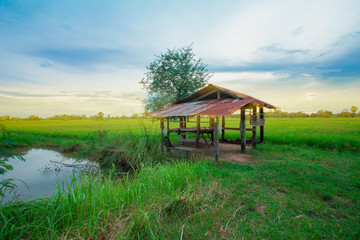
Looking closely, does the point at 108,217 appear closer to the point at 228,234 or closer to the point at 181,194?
the point at 181,194

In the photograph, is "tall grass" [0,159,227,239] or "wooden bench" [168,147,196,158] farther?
"wooden bench" [168,147,196,158]

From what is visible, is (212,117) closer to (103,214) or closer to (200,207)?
(200,207)

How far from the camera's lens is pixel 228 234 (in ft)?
8.33

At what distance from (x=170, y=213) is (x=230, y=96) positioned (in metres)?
7.96

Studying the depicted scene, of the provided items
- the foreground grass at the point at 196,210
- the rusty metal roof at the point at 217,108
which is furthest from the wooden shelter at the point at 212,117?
the foreground grass at the point at 196,210

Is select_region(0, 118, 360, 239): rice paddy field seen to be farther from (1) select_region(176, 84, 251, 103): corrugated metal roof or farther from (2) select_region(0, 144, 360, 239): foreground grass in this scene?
(1) select_region(176, 84, 251, 103): corrugated metal roof

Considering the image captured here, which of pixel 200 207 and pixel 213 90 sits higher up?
pixel 213 90

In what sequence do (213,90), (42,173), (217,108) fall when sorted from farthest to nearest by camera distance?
(213,90)
(42,173)
(217,108)

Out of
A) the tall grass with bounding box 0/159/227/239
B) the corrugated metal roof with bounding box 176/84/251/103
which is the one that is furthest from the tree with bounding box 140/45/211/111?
the tall grass with bounding box 0/159/227/239

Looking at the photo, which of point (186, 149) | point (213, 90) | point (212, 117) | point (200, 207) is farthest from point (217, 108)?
point (200, 207)

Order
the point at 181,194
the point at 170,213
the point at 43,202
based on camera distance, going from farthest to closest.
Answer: the point at 181,194
the point at 170,213
the point at 43,202

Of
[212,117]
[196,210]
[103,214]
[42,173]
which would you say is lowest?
[42,173]

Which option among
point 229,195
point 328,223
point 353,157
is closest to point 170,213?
point 229,195

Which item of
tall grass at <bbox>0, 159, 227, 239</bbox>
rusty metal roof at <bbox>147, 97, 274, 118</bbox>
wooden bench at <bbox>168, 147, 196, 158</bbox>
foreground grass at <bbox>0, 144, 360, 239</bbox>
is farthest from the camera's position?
wooden bench at <bbox>168, 147, 196, 158</bbox>
